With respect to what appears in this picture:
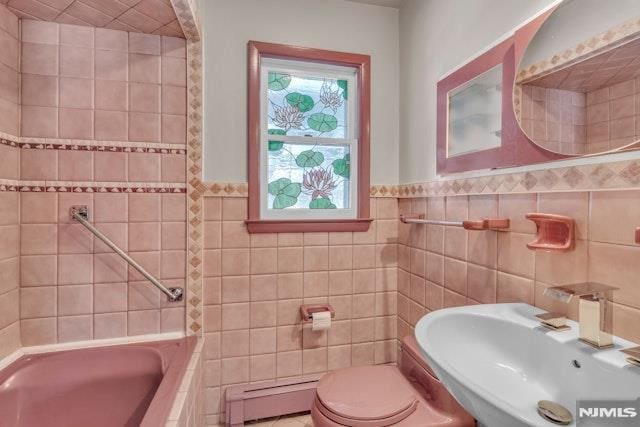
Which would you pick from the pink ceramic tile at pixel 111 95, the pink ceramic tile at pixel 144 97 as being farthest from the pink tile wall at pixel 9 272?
the pink ceramic tile at pixel 144 97

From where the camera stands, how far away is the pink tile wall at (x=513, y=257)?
0.84 meters

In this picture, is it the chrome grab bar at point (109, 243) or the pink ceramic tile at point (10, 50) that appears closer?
the pink ceramic tile at point (10, 50)

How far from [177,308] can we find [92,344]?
419 mm

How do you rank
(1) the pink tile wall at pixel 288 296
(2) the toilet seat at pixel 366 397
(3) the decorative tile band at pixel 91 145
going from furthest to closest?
(1) the pink tile wall at pixel 288 296
(3) the decorative tile band at pixel 91 145
(2) the toilet seat at pixel 366 397

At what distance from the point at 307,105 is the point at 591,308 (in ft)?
5.25

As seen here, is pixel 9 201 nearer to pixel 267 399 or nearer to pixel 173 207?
pixel 173 207

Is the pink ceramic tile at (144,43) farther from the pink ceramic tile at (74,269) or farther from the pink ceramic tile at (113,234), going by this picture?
the pink ceramic tile at (74,269)

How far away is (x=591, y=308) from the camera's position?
78 centimetres

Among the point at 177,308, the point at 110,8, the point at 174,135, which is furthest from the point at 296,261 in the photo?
the point at 110,8

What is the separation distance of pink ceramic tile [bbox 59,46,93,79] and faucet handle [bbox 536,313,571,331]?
215 cm

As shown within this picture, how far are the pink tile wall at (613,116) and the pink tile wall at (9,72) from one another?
223 cm

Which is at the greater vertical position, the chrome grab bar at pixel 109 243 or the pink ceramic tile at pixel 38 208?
the pink ceramic tile at pixel 38 208

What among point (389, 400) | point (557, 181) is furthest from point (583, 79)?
point (389, 400)

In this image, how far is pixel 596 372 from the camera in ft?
2.39
